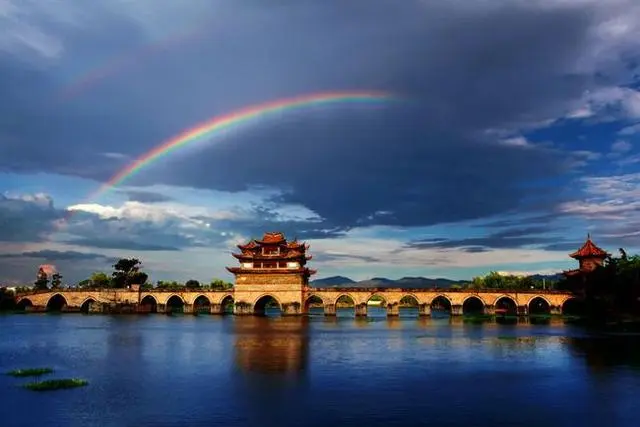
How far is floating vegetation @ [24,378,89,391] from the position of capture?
976 inches

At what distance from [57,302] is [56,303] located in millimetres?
349

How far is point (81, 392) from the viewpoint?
2455 centimetres

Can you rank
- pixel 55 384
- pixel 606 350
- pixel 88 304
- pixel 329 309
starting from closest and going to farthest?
1. pixel 55 384
2. pixel 606 350
3. pixel 329 309
4. pixel 88 304

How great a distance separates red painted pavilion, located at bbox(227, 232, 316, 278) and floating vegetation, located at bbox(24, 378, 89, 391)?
61048 mm

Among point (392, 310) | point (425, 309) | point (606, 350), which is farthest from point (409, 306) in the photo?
point (606, 350)

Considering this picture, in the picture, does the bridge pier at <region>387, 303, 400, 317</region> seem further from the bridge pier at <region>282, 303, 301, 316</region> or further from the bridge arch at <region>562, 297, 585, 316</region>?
the bridge arch at <region>562, 297, 585, 316</region>

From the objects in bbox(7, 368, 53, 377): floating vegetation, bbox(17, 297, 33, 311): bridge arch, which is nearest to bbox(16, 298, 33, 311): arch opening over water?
bbox(17, 297, 33, 311): bridge arch

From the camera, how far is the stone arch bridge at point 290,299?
8912 cm

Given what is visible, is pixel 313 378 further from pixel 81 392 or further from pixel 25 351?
pixel 25 351

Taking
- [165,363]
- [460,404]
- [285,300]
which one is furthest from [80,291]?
[460,404]

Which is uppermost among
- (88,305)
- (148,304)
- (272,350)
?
(148,304)

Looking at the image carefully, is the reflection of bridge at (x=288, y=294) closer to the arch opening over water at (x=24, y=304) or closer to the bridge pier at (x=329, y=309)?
the bridge pier at (x=329, y=309)

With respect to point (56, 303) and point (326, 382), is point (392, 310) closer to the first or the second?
point (56, 303)

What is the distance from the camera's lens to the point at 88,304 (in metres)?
103
